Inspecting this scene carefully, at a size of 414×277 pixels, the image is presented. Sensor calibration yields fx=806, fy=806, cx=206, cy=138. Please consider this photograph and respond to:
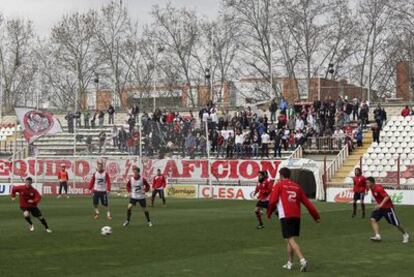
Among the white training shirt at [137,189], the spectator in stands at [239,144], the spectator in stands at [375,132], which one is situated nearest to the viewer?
the white training shirt at [137,189]

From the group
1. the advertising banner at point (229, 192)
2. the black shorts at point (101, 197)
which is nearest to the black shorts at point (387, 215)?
the black shorts at point (101, 197)

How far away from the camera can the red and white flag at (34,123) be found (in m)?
43.3

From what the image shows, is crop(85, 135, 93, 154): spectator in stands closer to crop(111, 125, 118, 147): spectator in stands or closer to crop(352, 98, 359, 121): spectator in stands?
crop(111, 125, 118, 147): spectator in stands

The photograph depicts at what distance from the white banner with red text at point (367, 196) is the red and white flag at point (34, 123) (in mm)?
15601

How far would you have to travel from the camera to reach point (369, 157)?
45.7 metres

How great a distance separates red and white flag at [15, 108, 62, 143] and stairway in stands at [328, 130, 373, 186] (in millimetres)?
15664

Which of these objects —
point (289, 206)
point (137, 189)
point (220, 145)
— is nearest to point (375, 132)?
point (220, 145)

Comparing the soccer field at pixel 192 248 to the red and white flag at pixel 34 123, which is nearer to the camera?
the soccer field at pixel 192 248

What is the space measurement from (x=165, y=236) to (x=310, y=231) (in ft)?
14.5

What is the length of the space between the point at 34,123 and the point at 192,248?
27.5m

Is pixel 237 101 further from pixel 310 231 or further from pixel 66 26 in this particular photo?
pixel 310 231

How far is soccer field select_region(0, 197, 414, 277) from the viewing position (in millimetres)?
14727

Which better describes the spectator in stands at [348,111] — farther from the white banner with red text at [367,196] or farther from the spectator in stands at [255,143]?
the white banner with red text at [367,196]

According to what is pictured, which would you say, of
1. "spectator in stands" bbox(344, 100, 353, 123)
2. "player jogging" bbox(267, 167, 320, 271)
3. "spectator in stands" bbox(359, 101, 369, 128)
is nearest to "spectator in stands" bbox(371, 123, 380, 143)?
"spectator in stands" bbox(359, 101, 369, 128)
